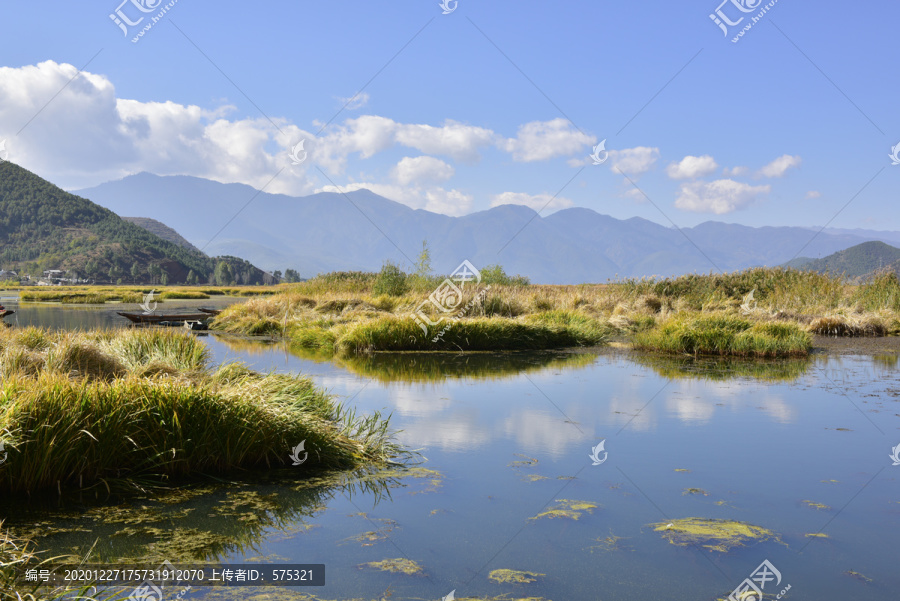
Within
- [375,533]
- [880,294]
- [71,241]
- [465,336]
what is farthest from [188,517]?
[71,241]

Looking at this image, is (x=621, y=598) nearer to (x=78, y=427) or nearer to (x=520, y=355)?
(x=78, y=427)

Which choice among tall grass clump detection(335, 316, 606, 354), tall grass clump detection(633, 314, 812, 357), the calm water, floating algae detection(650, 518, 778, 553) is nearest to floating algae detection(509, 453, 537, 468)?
the calm water

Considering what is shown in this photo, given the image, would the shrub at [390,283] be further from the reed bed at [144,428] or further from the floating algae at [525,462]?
the floating algae at [525,462]

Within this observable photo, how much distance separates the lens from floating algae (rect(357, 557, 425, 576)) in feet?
9.90

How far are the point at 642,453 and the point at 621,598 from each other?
2572 mm

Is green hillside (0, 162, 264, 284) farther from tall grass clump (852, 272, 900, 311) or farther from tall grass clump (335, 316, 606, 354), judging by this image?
tall grass clump (852, 272, 900, 311)

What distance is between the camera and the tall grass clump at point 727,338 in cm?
1266

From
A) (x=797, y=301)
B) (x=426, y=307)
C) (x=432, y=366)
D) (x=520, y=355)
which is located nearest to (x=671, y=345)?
(x=520, y=355)

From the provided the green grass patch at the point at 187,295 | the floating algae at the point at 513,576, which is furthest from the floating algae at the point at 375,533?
the green grass patch at the point at 187,295

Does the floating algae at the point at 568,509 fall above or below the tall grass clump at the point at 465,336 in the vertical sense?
below

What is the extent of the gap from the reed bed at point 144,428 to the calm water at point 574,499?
348mm

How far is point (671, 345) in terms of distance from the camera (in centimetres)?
1299

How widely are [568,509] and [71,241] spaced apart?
10432cm

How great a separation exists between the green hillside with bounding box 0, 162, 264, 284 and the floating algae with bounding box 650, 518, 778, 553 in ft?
304
